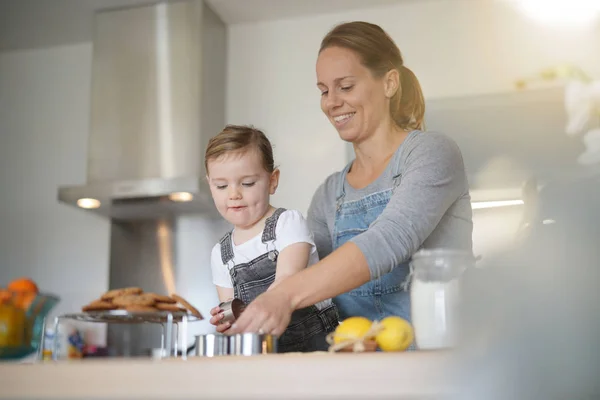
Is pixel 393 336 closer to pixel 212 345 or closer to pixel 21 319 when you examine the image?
pixel 212 345

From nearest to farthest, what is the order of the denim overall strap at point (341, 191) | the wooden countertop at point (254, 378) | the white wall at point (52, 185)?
the wooden countertop at point (254, 378)
the denim overall strap at point (341, 191)
the white wall at point (52, 185)

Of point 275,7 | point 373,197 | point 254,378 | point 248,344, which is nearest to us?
point 254,378

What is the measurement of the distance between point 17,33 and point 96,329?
1010 mm

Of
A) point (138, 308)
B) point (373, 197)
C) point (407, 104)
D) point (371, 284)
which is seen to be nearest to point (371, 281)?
point (371, 284)

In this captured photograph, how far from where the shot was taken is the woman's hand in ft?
2.74

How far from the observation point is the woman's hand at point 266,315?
0.83 m

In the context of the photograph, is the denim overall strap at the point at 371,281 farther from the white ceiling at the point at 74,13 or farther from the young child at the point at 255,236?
the white ceiling at the point at 74,13

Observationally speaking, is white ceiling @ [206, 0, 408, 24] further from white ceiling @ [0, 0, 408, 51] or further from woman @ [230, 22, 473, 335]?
woman @ [230, 22, 473, 335]

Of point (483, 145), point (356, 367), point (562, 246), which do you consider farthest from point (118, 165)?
point (356, 367)

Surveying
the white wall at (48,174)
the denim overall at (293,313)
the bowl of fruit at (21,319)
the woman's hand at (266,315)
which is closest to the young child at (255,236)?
the denim overall at (293,313)

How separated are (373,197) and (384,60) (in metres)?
0.29

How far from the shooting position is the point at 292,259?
3.66ft

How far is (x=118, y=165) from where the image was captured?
209 centimetres

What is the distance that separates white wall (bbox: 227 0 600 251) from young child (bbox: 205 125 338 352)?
0.59 m
